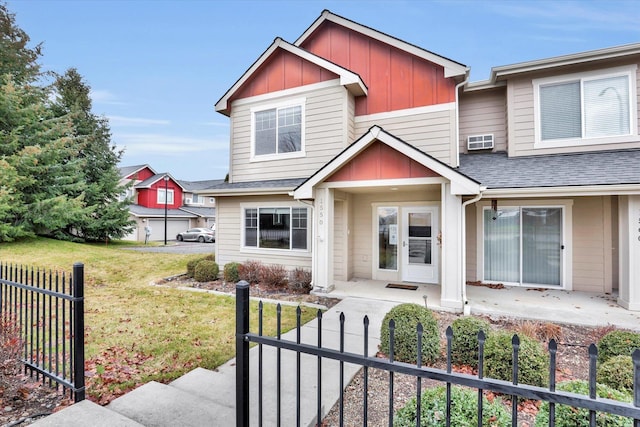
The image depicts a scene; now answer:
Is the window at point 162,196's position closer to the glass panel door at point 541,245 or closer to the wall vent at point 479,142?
the wall vent at point 479,142

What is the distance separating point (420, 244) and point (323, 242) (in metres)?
3.19

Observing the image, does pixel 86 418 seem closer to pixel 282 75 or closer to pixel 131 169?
pixel 282 75

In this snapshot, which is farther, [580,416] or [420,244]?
[420,244]

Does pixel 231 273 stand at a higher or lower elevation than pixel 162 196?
lower

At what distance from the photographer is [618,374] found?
3.12 meters

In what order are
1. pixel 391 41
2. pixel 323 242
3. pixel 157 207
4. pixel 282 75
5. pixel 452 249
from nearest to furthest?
pixel 452 249 → pixel 323 242 → pixel 391 41 → pixel 282 75 → pixel 157 207

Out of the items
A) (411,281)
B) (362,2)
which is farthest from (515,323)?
A: (362,2)

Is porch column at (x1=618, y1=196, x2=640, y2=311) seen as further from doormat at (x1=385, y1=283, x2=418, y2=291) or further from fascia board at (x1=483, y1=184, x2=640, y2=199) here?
doormat at (x1=385, y1=283, x2=418, y2=291)

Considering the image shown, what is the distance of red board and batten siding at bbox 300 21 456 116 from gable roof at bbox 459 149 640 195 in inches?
97.1

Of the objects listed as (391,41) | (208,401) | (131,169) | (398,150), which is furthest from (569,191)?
(131,169)

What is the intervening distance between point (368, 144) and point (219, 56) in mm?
17868

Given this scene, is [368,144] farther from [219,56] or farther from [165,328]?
[219,56]

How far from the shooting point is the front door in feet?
30.3

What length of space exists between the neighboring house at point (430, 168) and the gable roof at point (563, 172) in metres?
0.04
